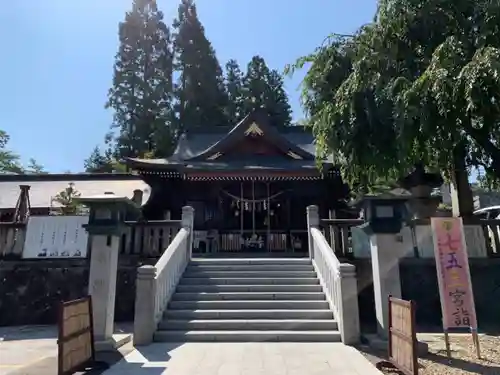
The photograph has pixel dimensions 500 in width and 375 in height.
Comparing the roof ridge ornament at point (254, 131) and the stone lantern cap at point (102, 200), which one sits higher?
the roof ridge ornament at point (254, 131)

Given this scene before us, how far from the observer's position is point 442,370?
4801mm

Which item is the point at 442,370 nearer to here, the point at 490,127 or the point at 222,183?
the point at 490,127

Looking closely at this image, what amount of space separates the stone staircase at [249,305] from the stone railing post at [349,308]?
0.27 meters

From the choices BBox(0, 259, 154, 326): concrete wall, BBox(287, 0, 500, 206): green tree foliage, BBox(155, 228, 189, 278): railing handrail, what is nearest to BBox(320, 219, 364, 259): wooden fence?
BBox(287, 0, 500, 206): green tree foliage

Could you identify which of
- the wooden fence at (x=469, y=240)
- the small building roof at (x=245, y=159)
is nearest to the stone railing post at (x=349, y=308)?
the wooden fence at (x=469, y=240)

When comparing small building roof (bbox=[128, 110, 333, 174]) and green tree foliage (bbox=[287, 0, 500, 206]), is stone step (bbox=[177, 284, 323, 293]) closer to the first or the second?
green tree foliage (bbox=[287, 0, 500, 206])

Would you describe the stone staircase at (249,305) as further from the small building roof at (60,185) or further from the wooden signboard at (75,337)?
the small building roof at (60,185)

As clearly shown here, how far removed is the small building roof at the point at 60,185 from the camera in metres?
16.2

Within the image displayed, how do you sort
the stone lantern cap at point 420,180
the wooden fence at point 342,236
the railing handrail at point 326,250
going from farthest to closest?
the stone lantern cap at point 420,180, the wooden fence at point 342,236, the railing handrail at point 326,250

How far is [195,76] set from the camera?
104 feet

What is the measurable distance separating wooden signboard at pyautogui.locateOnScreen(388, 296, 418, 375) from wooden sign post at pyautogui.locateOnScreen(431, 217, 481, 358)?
4.24ft

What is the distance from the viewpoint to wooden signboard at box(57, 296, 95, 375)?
4.15 metres

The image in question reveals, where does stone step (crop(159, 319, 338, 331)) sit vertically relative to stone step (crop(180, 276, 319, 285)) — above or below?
below

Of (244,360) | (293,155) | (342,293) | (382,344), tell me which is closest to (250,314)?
(342,293)
